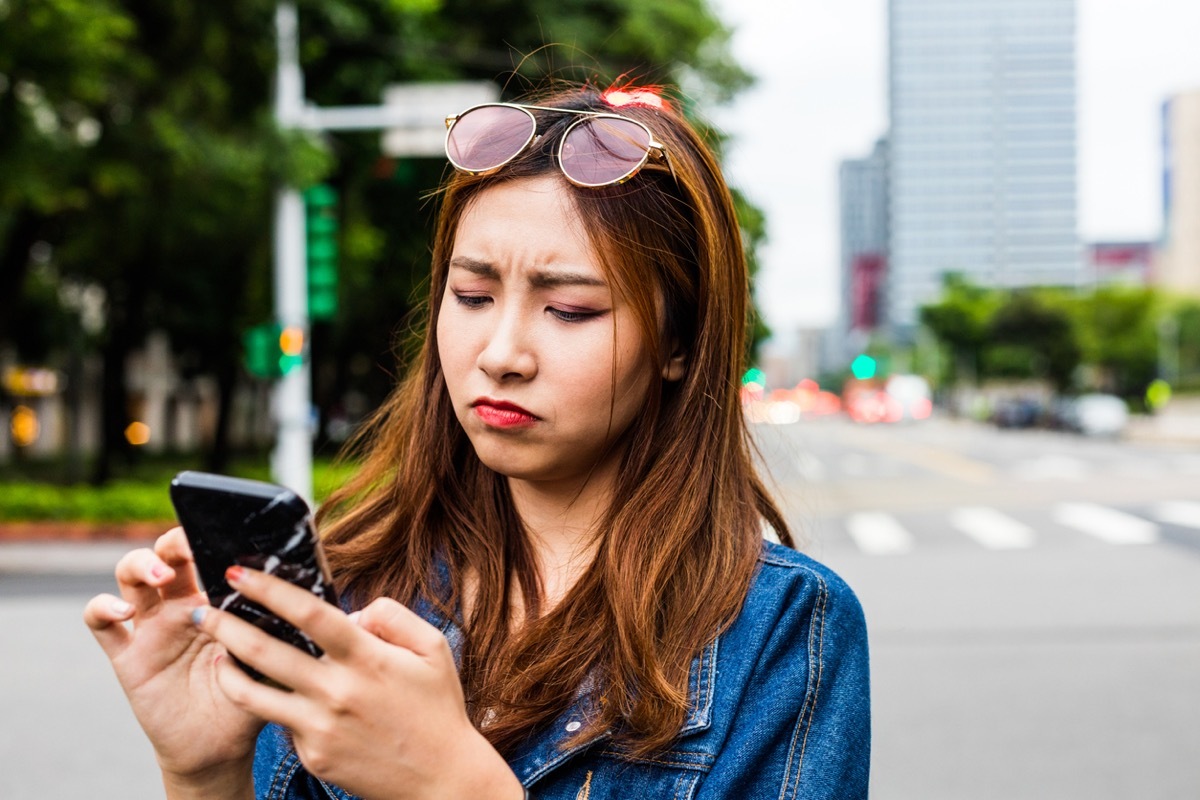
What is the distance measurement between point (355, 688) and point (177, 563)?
0.34 metres

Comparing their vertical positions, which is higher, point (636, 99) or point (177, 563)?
point (636, 99)

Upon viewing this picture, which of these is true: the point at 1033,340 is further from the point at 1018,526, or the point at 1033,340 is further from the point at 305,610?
the point at 305,610

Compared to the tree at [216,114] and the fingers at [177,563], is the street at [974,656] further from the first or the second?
the tree at [216,114]

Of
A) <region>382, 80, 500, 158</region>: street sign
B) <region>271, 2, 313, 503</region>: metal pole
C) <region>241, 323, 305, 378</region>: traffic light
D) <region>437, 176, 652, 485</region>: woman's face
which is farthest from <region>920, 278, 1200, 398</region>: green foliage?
<region>437, 176, 652, 485</region>: woman's face

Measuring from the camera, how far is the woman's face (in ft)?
4.47

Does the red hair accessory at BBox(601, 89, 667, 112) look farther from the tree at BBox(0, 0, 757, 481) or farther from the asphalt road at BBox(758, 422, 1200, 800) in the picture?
the tree at BBox(0, 0, 757, 481)

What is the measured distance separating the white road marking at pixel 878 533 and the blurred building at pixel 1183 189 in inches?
3640

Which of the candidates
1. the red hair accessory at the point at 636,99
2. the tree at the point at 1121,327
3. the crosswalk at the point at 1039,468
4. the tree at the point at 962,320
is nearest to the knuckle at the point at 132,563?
the red hair accessory at the point at 636,99

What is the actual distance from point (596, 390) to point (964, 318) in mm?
86134

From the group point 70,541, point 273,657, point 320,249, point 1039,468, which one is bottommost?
point 1039,468

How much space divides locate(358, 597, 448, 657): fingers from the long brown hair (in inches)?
16.2

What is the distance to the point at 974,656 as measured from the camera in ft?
24.7

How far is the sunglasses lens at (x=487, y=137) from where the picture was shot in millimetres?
1437

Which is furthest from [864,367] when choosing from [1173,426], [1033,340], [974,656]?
[1033,340]
